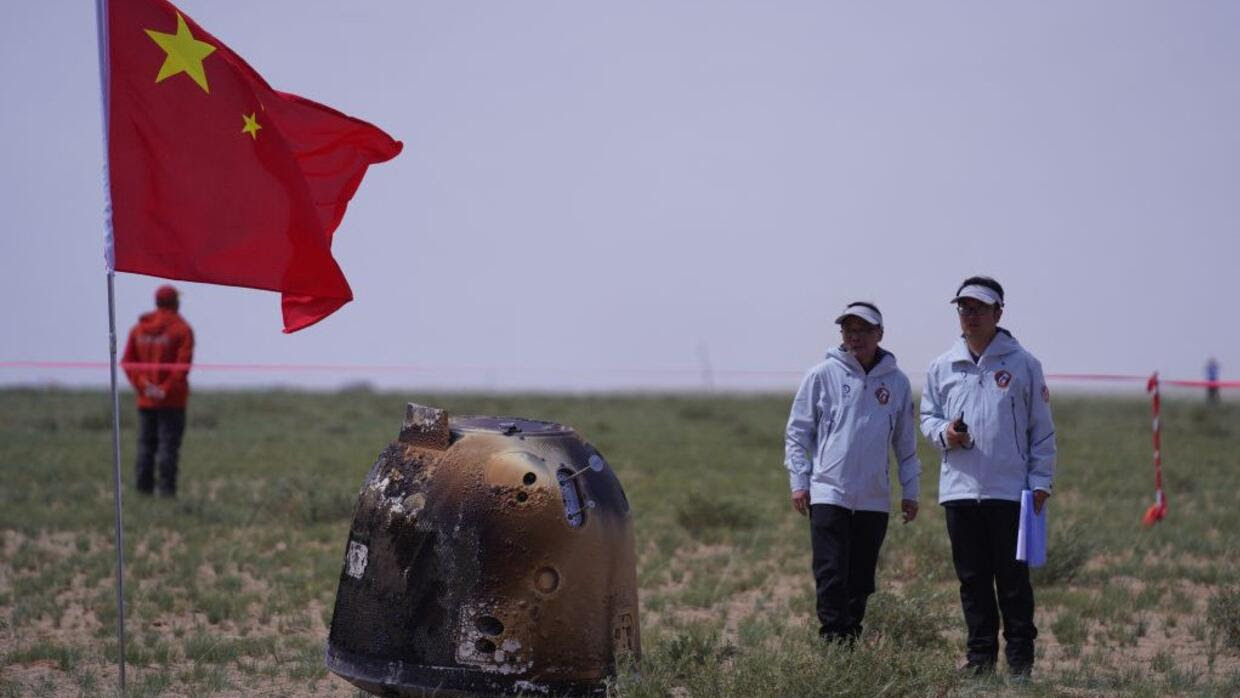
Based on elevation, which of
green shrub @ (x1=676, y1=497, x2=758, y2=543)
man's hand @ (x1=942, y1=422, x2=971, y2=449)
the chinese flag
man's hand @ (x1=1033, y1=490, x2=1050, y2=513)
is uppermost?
the chinese flag

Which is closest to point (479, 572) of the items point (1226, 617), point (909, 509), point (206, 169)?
point (909, 509)

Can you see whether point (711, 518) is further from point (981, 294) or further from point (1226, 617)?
point (981, 294)

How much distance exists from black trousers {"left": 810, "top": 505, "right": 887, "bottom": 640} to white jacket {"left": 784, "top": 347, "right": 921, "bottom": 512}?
0.26ft

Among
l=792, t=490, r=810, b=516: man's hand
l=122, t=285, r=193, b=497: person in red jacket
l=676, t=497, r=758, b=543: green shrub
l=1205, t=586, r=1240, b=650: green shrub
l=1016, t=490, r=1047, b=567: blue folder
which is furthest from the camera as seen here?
l=122, t=285, r=193, b=497: person in red jacket

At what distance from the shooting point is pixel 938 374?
323 inches

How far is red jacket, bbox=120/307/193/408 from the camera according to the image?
606 inches

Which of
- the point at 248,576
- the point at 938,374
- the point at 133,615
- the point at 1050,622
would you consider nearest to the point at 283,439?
the point at 248,576

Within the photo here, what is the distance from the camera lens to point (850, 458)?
7.91 metres

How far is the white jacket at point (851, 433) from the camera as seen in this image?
7.91m

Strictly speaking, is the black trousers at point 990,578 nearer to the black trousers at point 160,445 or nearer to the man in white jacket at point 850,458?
the man in white jacket at point 850,458

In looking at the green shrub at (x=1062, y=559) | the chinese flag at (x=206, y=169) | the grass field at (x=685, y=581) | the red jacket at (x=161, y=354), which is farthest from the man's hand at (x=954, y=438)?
the red jacket at (x=161, y=354)

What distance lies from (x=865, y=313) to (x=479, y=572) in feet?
8.11

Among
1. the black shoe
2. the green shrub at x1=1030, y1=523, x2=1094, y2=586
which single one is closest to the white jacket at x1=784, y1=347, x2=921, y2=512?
the black shoe

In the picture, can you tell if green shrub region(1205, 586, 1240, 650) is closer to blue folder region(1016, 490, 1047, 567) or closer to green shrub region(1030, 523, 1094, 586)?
green shrub region(1030, 523, 1094, 586)
